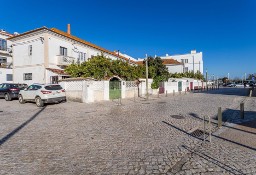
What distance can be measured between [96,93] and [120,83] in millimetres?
3921

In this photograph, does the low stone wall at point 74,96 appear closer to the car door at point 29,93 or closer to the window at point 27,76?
the car door at point 29,93

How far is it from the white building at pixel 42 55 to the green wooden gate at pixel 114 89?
599 centimetres

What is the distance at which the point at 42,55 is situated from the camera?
21531 mm

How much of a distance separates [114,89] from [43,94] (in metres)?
7.49

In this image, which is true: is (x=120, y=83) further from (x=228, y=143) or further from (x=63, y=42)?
(x=228, y=143)

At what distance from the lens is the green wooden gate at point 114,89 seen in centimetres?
1866

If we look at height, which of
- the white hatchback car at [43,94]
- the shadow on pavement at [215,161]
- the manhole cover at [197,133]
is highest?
the white hatchback car at [43,94]

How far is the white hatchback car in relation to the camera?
1355 centimetres

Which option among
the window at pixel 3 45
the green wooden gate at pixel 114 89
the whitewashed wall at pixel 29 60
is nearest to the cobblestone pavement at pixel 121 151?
the green wooden gate at pixel 114 89

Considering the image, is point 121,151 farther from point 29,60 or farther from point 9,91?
point 29,60

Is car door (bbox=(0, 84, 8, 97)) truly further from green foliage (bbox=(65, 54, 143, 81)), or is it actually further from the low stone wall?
Answer: the low stone wall

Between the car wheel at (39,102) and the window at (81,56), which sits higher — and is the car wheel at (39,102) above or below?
below

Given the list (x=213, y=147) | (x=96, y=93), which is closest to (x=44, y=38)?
(x=96, y=93)

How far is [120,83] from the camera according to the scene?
2008 centimetres
